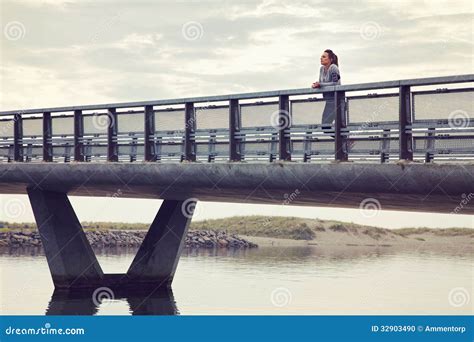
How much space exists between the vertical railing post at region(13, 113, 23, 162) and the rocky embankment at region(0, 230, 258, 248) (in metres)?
37.9

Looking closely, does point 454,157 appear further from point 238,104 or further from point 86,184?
point 86,184

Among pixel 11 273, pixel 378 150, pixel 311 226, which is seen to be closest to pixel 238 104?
pixel 378 150

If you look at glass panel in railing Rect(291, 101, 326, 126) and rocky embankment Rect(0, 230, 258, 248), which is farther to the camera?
rocky embankment Rect(0, 230, 258, 248)

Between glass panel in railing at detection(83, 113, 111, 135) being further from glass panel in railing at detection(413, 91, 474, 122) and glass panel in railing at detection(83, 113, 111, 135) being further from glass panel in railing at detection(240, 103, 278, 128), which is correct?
glass panel in railing at detection(413, 91, 474, 122)

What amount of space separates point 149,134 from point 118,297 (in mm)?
7221

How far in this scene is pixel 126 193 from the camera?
31.9 metres

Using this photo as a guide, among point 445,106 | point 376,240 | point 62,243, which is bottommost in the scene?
point 376,240

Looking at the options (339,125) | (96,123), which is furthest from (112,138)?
(339,125)

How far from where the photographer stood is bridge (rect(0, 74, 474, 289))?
20031 millimetres

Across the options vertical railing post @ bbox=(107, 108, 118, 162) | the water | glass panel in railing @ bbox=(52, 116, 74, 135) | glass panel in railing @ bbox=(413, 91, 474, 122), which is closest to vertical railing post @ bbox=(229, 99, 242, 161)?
glass panel in railing @ bbox=(413, 91, 474, 122)

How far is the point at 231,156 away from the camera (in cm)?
2355

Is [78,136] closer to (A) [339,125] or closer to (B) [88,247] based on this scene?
(B) [88,247]

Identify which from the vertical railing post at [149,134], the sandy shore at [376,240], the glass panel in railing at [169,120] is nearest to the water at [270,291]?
the vertical railing post at [149,134]
